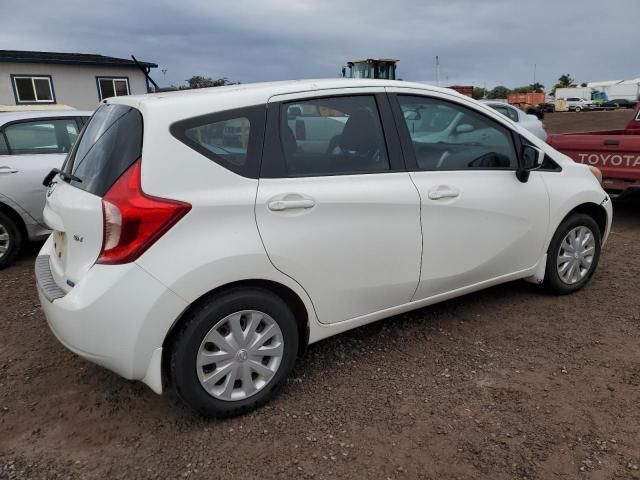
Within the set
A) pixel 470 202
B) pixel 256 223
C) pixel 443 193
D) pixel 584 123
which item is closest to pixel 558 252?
pixel 470 202

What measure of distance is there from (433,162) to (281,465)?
1964 millimetres

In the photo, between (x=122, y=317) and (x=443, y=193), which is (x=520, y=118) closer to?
(x=443, y=193)

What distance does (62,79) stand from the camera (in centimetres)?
2361

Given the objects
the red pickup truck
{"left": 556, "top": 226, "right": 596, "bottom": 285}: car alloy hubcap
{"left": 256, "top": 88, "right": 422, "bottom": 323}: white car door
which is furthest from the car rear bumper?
the red pickup truck

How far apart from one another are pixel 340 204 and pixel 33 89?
25001 millimetres

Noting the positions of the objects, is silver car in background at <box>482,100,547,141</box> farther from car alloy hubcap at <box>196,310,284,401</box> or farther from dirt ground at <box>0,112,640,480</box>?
car alloy hubcap at <box>196,310,284,401</box>

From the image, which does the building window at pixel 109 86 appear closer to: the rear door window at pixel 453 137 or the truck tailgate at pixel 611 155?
the truck tailgate at pixel 611 155

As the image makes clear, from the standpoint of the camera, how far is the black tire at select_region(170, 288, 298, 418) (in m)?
2.45

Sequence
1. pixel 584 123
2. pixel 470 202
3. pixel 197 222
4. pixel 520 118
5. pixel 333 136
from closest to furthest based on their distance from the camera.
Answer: pixel 197 222 → pixel 333 136 → pixel 470 202 → pixel 520 118 → pixel 584 123

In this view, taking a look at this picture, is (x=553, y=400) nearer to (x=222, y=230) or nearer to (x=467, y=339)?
(x=467, y=339)

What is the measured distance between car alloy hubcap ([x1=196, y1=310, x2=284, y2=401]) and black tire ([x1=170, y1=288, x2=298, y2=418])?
3 centimetres

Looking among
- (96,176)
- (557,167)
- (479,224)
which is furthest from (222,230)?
(557,167)

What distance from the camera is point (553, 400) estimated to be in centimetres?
282

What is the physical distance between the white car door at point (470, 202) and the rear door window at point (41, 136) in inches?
155
